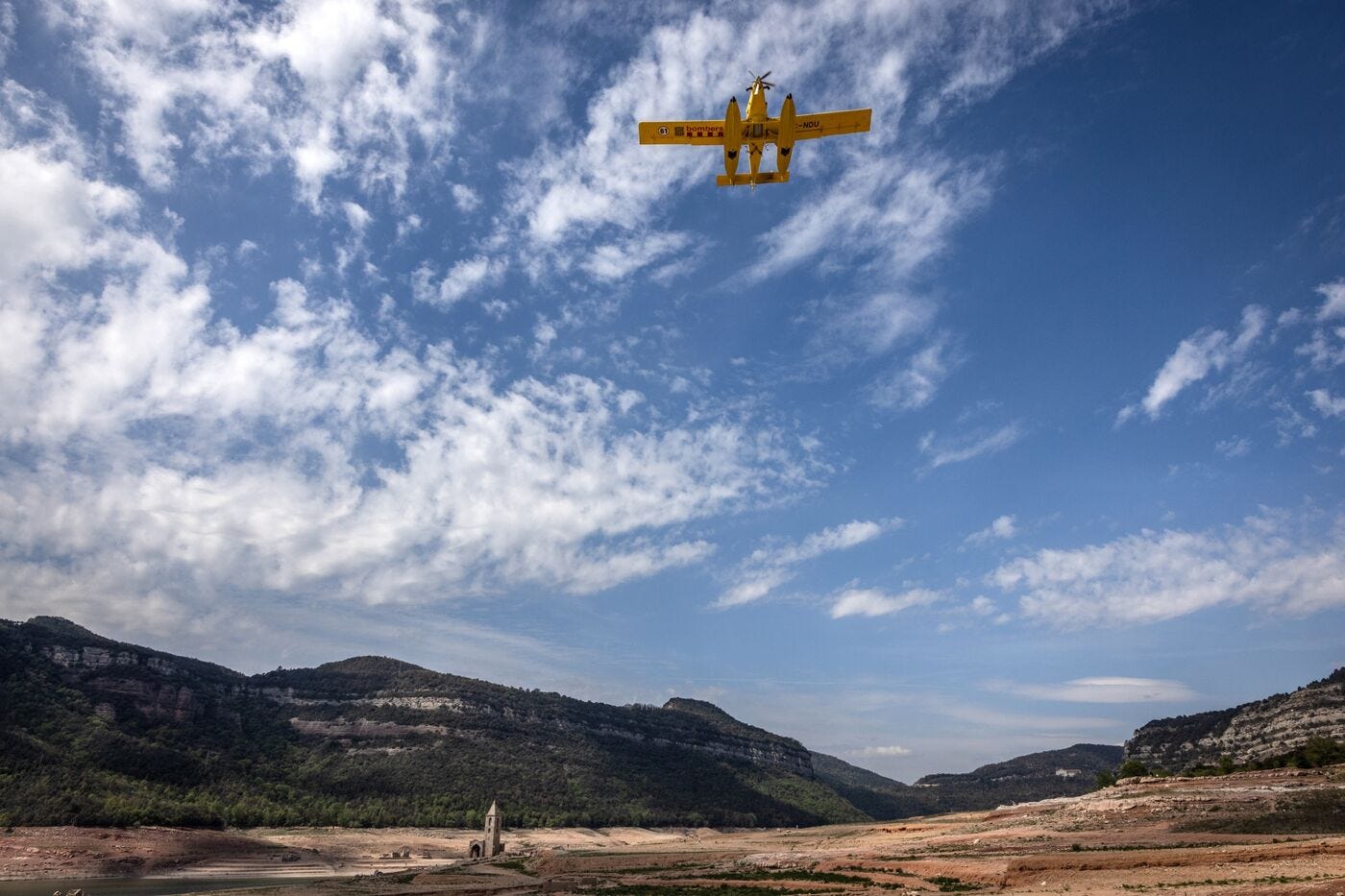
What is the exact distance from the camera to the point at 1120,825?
160 feet

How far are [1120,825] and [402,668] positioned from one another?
16203 cm

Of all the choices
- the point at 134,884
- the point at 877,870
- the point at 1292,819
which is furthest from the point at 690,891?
the point at 134,884

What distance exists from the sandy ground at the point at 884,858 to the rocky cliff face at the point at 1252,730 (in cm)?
4420

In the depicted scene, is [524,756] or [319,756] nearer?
[319,756]

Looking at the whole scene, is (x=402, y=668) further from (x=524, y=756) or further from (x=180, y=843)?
(x=180, y=843)

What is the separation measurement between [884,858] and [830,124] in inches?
1689

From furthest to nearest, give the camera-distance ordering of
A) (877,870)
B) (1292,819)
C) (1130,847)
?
1. (1292,819)
2. (877,870)
3. (1130,847)

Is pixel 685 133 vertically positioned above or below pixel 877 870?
above

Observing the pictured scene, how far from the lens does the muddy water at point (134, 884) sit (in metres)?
55.4

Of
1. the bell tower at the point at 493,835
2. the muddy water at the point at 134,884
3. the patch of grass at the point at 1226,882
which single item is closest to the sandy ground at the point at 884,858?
the patch of grass at the point at 1226,882

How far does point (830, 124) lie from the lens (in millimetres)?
32469

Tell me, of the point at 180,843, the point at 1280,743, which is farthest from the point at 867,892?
the point at 1280,743

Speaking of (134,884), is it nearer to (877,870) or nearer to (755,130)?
(877,870)

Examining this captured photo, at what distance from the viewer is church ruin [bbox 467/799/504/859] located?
251 feet
